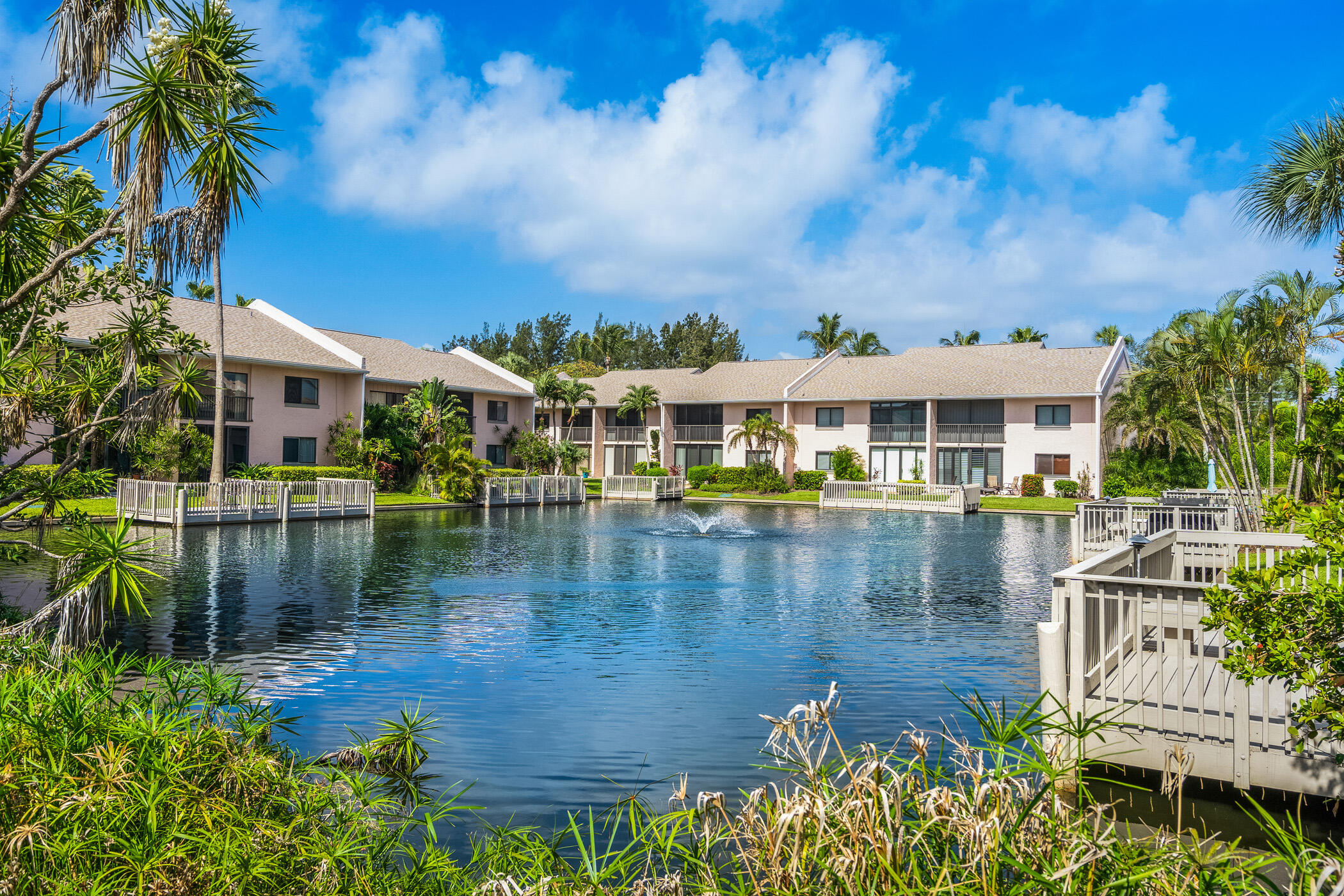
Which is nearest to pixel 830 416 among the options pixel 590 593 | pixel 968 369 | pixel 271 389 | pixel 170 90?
pixel 968 369

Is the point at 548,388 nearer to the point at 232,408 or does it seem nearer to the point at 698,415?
the point at 698,415

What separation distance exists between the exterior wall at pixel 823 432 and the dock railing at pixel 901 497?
282 inches

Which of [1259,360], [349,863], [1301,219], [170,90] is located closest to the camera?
[349,863]

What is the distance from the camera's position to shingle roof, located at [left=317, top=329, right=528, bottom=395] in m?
48.5

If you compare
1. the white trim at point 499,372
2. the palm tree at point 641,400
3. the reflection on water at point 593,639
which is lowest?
the reflection on water at point 593,639

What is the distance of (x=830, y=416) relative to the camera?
54.2 metres

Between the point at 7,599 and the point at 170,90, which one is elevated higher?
the point at 170,90

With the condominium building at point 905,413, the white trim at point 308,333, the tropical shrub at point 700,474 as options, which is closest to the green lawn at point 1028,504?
the condominium building at point 905,413

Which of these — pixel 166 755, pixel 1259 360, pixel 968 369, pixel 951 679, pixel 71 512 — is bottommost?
pixel 951 679

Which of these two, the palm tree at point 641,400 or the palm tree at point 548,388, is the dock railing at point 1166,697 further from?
Answer: the palm tree at point 641,400

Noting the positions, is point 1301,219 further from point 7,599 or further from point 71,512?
point 7,599

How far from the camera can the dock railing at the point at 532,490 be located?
132ft

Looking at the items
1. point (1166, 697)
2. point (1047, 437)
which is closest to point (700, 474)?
point (1047, 437)

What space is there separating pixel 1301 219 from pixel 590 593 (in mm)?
12636
